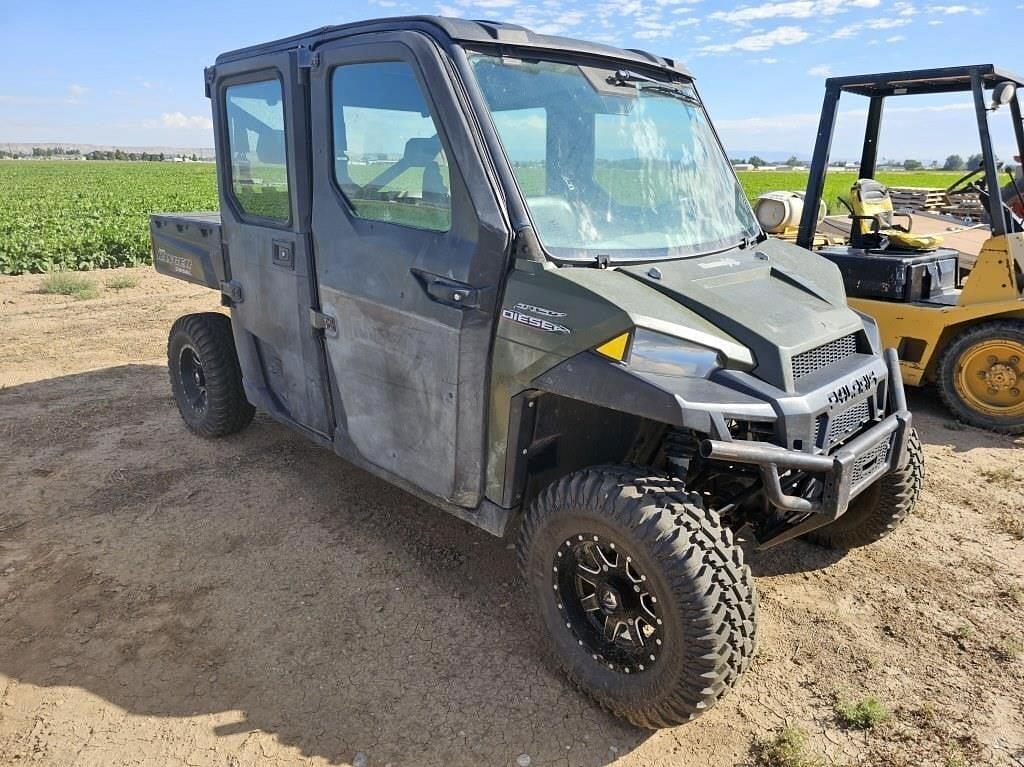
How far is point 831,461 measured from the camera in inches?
99.1

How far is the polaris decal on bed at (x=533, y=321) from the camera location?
2600 millimetres

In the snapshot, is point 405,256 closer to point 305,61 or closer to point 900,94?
point 305,61

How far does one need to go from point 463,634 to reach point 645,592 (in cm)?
98

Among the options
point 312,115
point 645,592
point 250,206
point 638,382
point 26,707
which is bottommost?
point 26,707

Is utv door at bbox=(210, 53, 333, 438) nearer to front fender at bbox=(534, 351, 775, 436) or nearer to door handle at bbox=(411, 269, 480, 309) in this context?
door handle at bbox=(411, 269, 480, 309)

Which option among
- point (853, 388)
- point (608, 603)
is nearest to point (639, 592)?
point (608, 603)

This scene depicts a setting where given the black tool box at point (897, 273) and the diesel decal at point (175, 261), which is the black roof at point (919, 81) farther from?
the diesel decal at point (175, 261)

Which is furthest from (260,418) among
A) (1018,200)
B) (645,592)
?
(1018,200)

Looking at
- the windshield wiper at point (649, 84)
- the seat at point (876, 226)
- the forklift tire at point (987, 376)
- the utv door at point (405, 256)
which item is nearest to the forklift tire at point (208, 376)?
the utv door at point (405, 256)

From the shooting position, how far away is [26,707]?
2779 mm

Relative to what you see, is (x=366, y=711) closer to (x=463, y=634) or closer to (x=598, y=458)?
(x=463, y=634)

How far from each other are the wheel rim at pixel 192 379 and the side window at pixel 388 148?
2.41 metres

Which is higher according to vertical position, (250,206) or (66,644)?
(250,206)

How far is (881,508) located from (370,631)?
2324mm
